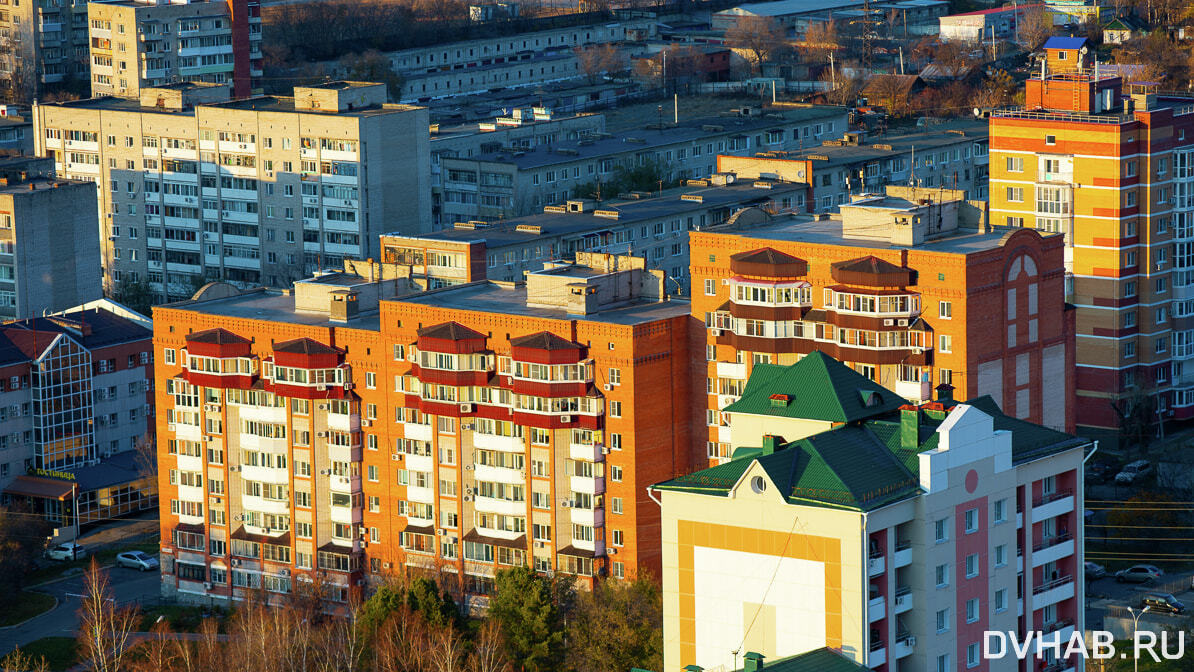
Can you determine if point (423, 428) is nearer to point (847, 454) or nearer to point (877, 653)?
point (847, 454)

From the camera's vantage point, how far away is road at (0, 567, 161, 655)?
95625 millimetres

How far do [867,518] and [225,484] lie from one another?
38.7 meters

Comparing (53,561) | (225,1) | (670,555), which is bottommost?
(53,561)

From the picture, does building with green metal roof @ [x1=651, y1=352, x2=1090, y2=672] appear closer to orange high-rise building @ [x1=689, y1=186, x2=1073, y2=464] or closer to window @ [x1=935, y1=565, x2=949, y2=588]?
window @ [x1=935, y1=565, x2=949, y2=588]

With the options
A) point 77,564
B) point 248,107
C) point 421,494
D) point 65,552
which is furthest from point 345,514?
point 248,107

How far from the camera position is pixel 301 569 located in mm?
96188

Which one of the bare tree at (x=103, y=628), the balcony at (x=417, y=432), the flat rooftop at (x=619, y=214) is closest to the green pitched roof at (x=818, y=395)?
the balcony at (x=417, y=432)

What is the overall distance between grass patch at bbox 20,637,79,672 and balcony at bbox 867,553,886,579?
37.3m

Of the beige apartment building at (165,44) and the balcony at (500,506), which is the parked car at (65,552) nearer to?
the balcony at (500,506)

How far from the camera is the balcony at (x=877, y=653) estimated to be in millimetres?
68062

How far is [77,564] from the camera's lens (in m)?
105

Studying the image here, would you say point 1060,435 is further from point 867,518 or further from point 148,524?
point 148,524

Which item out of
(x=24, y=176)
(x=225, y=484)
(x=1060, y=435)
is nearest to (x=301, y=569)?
(x=225, y=484)

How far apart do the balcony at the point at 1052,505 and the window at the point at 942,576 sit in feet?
14.1
